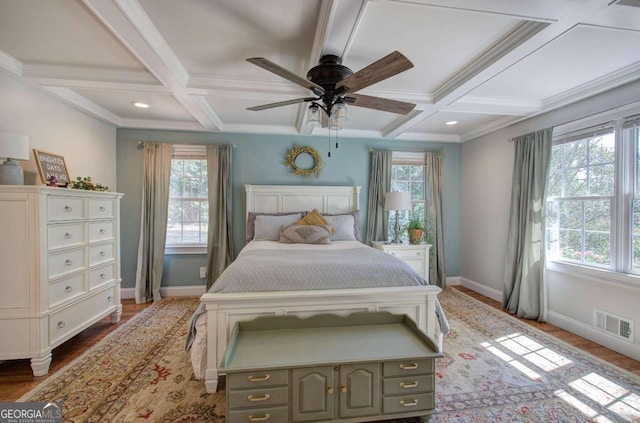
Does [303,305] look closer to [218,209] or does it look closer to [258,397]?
[258,397]

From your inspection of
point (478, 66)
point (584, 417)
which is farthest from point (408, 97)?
point (584, 417)

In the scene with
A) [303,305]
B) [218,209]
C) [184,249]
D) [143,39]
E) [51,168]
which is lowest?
[303,305]

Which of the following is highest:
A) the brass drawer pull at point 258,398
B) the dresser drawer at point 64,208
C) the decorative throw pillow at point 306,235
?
the dresser drawer at point 64,208

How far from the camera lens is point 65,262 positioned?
2412 mm

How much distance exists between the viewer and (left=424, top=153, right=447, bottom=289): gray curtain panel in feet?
14.8

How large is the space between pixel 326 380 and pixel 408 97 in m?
2.71

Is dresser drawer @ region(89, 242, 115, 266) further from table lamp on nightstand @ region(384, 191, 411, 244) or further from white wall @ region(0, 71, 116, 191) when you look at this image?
table lamp on nightstand @ region(384, 191, 411, 244)

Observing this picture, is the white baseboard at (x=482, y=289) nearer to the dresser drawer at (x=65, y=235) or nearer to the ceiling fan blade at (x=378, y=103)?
the ceiling fan blade at (x=378, y=103)

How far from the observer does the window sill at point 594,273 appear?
8.05 ft

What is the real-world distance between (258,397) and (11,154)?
256 cm

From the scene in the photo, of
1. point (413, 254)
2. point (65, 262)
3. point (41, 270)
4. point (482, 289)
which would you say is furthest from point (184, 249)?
point (482, 289)

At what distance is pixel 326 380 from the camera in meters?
1.56

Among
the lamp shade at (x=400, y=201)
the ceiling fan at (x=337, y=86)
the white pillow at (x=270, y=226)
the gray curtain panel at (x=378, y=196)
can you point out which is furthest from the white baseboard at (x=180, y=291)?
the ceiling fan at (x=337, y=86)

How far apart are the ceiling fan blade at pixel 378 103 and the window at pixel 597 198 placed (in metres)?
2.07
